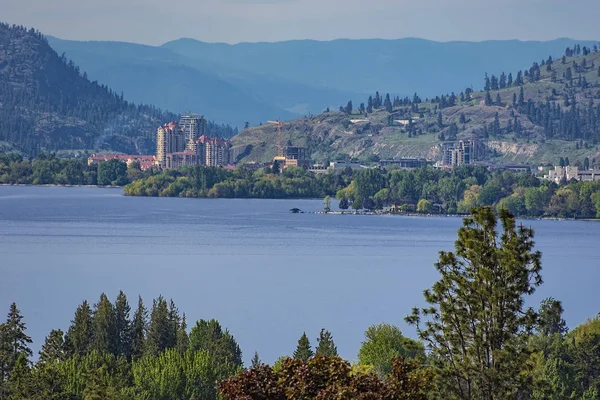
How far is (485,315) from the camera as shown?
14508 millimetres

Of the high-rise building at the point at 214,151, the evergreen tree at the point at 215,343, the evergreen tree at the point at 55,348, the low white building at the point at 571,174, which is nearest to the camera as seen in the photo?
the evergreen tree at the point at 55,348

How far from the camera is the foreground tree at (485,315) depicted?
14398mm

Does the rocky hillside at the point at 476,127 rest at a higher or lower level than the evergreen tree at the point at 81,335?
higher

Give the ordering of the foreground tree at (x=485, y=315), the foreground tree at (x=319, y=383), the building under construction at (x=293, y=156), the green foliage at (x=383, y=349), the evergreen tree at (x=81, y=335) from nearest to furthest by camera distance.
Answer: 1. the foreground tree at (x=319, y=383)
2. the foreground tree at (x=485, y=315)
3. the green foliage at (x=383, y=349)
4. the evergreen tree at (x=81, y=335)
5. the building under construction at (x=293, y=156)

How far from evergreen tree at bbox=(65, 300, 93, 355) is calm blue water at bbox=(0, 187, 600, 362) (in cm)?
682

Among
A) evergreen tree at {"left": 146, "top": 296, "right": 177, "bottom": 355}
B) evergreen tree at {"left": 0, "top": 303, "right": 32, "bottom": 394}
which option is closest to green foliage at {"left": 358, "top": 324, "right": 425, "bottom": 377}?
evergreen tree at {"left": 146, "top": 296, "right": 177, "bottom": 355}

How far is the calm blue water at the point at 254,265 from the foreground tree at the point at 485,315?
18775 mm

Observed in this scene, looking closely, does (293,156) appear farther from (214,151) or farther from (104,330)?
(104,330)

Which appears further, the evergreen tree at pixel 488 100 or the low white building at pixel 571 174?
the evergreen tree at pixel 488 100

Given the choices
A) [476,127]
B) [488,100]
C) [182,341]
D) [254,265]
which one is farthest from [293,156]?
[182,341]

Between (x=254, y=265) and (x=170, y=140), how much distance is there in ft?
436

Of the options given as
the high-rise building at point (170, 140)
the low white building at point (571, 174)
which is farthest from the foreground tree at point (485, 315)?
the high-rise building at point (170, 140)

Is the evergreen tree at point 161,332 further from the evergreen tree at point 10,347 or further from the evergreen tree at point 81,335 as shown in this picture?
the evergreen tree at point 10,347

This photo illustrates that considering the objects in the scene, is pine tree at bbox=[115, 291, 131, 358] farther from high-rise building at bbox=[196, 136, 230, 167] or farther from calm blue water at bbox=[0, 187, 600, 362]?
high-rise building at bbox=[196, 136, 230, 167]
